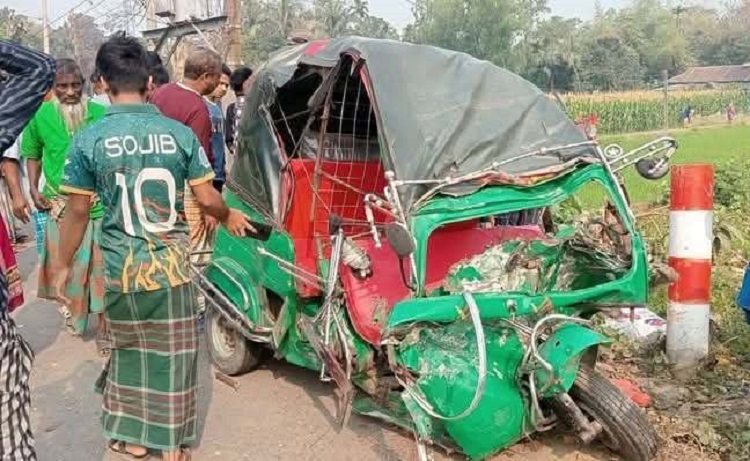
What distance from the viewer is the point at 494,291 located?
12.1 feet

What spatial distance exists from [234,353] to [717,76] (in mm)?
60194

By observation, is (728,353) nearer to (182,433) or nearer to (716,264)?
(716,264)

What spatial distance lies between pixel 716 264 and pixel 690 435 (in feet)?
12.0

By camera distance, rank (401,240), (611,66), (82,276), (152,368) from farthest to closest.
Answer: (611,66) → (82,276) → (152,368) → (401,240)

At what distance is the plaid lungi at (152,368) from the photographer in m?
3.75

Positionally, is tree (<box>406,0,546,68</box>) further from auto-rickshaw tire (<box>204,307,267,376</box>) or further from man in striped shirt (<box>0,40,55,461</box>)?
man in striped shirt (<box>0,40,55,461</box>)

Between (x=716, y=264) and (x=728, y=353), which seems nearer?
(x=728, y=353)

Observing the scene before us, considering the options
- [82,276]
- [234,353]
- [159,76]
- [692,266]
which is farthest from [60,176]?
[692,266]

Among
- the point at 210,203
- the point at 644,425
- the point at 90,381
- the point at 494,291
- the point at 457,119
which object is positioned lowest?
the point at 90,381

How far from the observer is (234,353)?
17.6 feet

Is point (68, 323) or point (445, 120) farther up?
point (445, 120)

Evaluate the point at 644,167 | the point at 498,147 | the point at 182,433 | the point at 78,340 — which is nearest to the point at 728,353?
the point at 644,167

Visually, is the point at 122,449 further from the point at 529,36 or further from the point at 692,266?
the point at 529,36

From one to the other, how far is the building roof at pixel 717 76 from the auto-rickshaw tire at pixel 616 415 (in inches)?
2223
